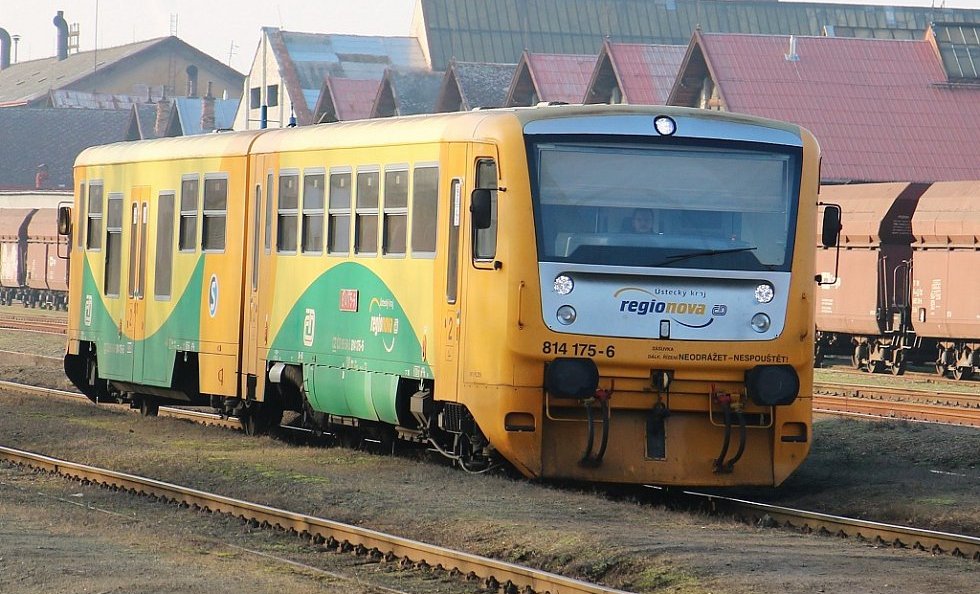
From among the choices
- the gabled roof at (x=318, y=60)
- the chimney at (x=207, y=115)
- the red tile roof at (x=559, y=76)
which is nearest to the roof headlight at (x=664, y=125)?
the red tile roof at (x=559, y=76)

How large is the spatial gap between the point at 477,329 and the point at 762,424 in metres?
2.16

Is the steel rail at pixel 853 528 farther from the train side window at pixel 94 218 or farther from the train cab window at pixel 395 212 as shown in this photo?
the train side window at pixel 94 218

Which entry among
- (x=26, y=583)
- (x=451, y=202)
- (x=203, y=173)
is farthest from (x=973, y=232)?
(x=26, y=583)

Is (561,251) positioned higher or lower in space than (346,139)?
lower

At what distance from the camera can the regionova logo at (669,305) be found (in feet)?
40.9

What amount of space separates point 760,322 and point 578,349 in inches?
54.2

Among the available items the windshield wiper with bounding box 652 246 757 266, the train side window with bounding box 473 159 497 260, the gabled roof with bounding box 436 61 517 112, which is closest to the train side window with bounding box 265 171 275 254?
the train side window with bounding box 473 159 497 260

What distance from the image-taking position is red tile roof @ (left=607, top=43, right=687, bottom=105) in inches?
1902

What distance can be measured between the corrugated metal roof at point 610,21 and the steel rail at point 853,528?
53.5 metres

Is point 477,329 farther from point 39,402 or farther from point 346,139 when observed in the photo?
point 39,402

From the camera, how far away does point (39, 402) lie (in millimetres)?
21406

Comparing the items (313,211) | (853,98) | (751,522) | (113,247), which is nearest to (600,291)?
(751,522)

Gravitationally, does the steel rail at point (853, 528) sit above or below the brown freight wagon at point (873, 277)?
below

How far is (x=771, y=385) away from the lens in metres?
12.6
